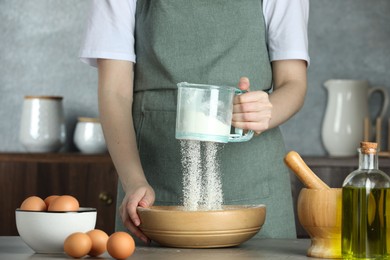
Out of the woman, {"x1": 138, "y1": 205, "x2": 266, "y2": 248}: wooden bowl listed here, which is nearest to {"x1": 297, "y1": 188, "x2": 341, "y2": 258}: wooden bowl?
{"x1": 138, "y1": 205, "x2": 266, "y2": 248}: wooden bowl

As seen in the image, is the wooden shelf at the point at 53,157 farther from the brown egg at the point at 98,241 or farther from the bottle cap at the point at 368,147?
the bottle cap at the point at 368,147

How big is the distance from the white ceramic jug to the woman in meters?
1.44

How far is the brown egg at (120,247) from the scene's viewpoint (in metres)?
1.33

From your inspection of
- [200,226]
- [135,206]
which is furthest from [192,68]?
[200,226]

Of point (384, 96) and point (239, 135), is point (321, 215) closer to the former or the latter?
point (239, 135)

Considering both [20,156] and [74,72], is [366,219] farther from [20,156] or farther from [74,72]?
[74,72]

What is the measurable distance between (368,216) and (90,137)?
2185mm

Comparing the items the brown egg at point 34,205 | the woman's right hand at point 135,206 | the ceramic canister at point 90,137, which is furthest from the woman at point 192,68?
the ceramic canister at point 90,137

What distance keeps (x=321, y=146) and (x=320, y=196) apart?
228 centimetres

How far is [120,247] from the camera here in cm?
133

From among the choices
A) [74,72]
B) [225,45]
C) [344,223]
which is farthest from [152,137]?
[74,72]

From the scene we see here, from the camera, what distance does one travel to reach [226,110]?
5.09 ft

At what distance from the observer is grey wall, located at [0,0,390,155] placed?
3646mm

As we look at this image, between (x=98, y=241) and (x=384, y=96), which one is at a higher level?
(x=384, y=96)
